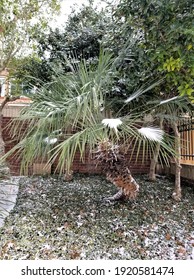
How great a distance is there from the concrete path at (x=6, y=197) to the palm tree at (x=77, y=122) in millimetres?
603

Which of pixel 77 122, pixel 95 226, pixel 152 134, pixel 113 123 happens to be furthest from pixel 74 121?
pixel 95 226

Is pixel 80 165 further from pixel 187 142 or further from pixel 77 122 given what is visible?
pixel 77 122

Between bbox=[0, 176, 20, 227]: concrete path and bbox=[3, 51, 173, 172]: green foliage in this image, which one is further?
bbox=[0, 176, 20, 227]: concrete path

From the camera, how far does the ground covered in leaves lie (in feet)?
9.34

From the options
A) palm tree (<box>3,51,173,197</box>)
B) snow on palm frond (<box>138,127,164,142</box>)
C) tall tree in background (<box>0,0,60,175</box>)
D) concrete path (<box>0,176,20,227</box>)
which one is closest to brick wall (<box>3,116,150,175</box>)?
concrete path (<box>0,176,20,227</box>)

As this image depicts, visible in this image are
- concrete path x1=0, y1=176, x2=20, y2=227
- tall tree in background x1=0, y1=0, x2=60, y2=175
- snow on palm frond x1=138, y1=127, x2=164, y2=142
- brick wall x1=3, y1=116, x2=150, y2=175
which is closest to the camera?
snow on palm frond x1=138, y1=127, x2=164, y2=142

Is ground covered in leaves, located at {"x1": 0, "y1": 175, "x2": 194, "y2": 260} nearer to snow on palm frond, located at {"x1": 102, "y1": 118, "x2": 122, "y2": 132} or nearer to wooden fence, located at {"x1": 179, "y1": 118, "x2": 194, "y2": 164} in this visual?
wooden fence, located at {"x1": 179, "y1": 118, "x2": 194, "y2": 164}

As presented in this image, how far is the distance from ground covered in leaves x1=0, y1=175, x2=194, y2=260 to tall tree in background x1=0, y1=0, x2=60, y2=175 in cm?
179

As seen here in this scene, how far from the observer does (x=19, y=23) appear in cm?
521

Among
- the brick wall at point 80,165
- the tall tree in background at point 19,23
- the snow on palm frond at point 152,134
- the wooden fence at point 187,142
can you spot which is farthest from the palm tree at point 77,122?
the brick wall at point 80,165

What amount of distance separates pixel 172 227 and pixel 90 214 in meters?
1.18

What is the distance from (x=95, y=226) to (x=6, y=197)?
171 cm
